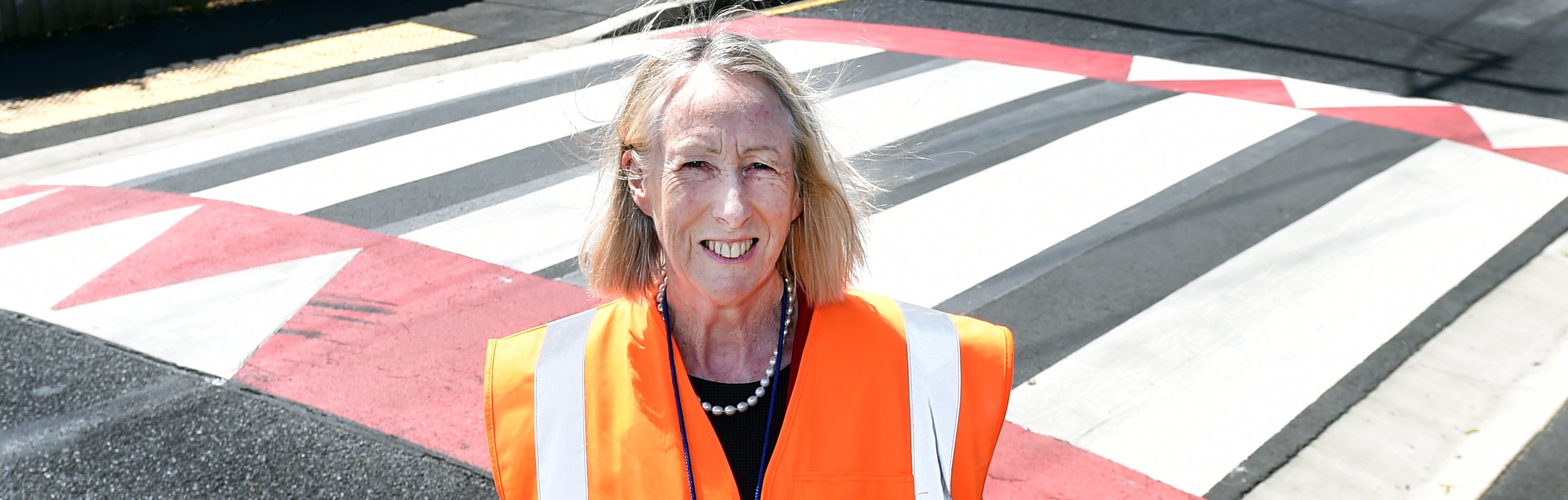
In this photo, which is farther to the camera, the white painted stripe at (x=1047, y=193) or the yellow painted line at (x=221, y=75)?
the yellow painted line at (x=221, y=75)

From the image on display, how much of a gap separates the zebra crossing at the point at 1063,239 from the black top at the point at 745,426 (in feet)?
2.36

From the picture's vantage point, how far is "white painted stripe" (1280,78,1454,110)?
28.9ft

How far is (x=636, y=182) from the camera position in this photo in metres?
2.37

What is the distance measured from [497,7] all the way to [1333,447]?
31.5 ft

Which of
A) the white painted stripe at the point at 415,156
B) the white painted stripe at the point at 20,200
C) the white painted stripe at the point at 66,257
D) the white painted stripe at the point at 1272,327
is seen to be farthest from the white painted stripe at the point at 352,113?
the white painted stripe at the point at 1272,327

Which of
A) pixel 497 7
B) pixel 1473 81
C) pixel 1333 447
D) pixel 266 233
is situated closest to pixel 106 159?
pixel 266 233

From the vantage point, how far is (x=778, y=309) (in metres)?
2.46

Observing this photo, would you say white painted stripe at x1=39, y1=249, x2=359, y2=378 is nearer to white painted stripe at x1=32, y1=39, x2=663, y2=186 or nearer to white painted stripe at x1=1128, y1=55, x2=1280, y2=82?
white painted stripe at x1=32, y1=39, x2=663, y2=186

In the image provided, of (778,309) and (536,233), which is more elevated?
(778,309)

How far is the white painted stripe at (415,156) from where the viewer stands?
7.15 m

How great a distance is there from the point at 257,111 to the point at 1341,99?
25.6ft

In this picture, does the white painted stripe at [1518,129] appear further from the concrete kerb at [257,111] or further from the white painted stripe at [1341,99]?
the concrete kerb at [257,111]

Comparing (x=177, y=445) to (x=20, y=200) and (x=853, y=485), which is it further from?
(x=20, y=200)

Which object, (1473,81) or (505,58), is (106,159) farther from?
(1473,81)
